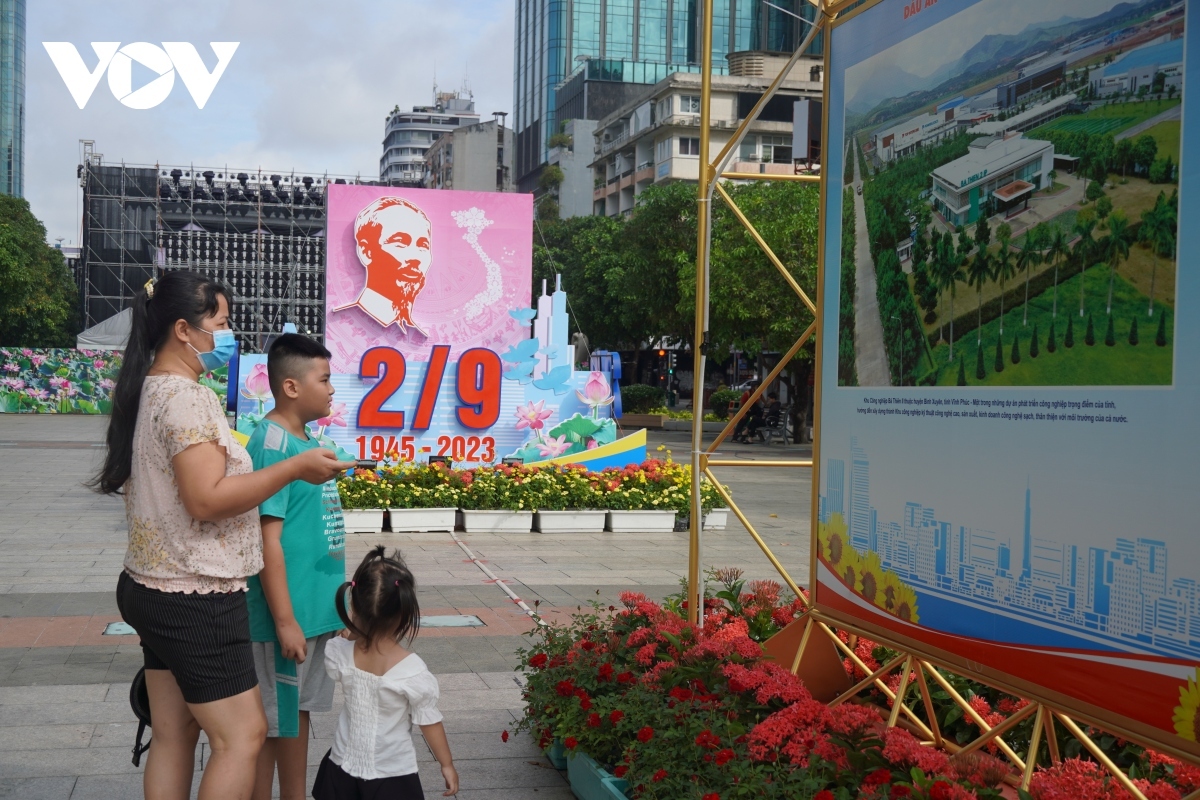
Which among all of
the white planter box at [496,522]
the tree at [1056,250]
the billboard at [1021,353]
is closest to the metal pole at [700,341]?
the billboard at [1021,353]

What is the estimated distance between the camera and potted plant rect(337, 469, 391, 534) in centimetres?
1309

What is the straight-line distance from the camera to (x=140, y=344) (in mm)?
3189

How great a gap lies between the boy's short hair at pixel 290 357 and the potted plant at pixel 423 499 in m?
9.75

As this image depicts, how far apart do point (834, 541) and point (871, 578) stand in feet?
1.01

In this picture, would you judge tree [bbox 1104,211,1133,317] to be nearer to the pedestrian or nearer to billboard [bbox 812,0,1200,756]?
billboard [bbox 812,0,1200,756]

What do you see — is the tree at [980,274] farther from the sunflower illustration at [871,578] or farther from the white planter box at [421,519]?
the white planter box at [421,519]

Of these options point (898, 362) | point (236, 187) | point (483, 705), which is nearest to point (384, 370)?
point (483, 705)

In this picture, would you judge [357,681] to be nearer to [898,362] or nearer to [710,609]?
[898,362]

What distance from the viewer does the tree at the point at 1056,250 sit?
325 cm

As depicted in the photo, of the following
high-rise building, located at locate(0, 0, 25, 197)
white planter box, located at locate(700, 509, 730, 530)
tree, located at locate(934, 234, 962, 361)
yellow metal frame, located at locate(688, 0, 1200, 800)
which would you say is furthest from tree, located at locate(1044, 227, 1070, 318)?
high-rise building, located at locate(0, 0, 25, 197)

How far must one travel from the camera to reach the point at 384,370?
14.8 meters

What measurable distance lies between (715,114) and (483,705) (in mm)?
63213

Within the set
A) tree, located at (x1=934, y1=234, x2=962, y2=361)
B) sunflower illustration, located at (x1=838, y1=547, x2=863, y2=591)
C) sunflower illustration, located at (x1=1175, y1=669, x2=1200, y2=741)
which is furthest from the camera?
sunflower illustration, located at (x1=838, y1=547, x2=863, y2=591)

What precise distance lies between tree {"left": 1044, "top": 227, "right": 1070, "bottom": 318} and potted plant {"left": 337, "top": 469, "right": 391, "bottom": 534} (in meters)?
10.6
